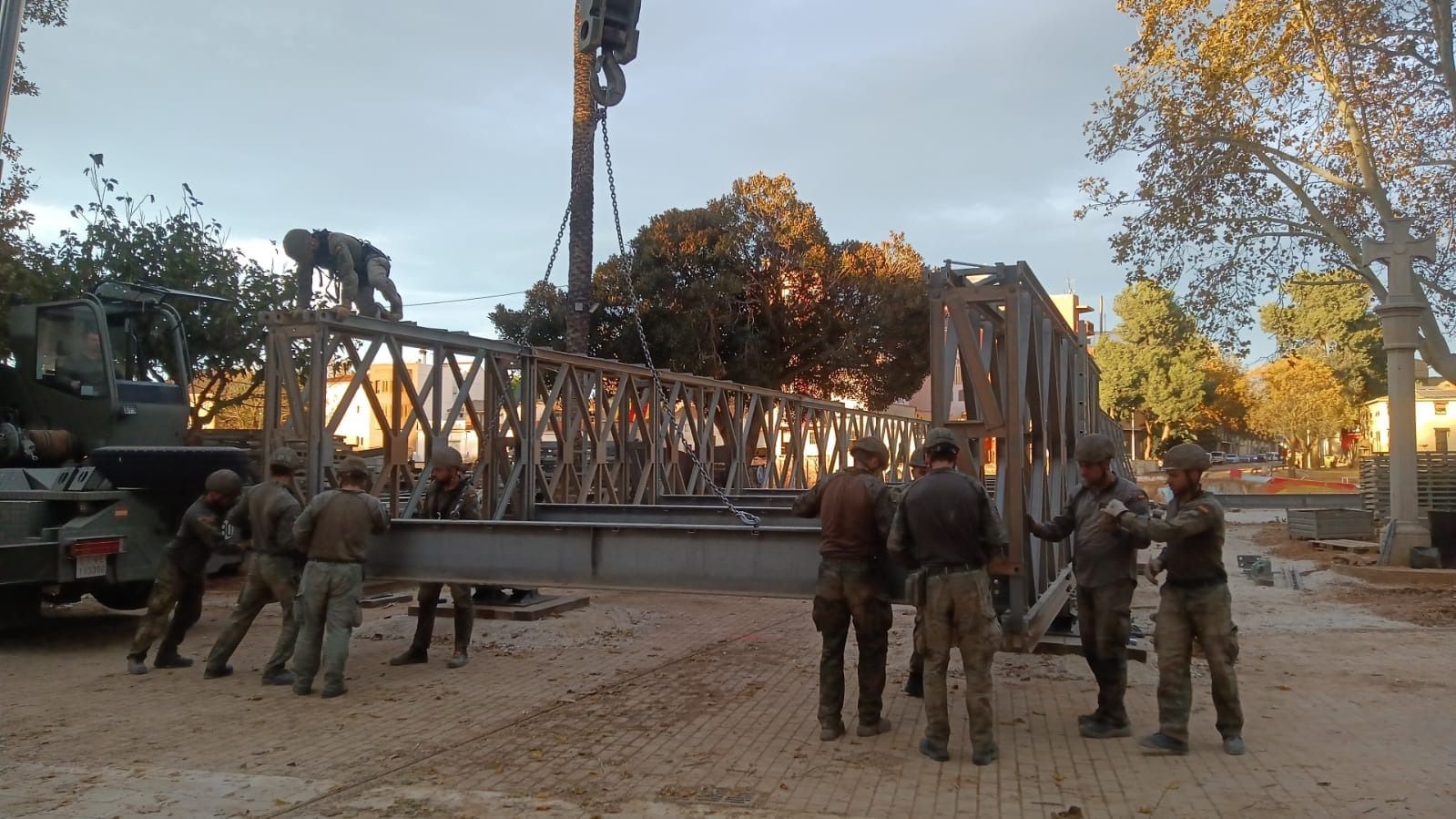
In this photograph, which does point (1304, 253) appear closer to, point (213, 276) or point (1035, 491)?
point (1035, 491)

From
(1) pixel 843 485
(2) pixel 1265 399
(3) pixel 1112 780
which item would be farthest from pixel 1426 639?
(2) pixel 1265 399

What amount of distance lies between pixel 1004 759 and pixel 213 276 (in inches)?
578

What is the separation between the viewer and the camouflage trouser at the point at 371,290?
977cm

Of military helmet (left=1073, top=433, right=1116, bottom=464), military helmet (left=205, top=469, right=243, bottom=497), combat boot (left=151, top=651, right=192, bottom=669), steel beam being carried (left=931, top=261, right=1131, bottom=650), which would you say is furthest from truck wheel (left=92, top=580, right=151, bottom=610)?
military helmet (left=1073, top=433, right=1116, bottom=464)

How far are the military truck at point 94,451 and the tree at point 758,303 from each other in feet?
45.2

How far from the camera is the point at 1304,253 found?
1769 centimetres

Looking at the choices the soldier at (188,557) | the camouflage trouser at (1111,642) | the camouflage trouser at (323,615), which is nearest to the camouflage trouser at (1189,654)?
the camouflage trouser at (1111,642)

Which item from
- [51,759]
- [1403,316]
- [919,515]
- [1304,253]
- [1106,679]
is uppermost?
[1304,253]

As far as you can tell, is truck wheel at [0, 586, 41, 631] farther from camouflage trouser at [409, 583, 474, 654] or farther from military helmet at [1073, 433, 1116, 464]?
military helmet at [1073, 433, 1116, 464]

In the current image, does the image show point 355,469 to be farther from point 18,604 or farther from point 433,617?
point 18,604

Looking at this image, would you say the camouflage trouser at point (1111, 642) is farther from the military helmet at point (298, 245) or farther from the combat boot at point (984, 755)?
the military helmet at point (298, 245)

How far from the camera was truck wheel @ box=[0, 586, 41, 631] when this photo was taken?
9062 millimetres

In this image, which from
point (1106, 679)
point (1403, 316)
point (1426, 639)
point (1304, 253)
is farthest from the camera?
point (1304, 253)

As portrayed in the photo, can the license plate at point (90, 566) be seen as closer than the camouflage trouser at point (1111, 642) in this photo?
No
